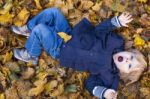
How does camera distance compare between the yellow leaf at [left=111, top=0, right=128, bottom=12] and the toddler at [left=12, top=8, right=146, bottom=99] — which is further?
the yellow leaf at [left=111, top=0, right=128, bottom=12]

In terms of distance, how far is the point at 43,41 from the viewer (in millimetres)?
3170

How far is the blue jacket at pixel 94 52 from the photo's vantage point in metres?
3.13

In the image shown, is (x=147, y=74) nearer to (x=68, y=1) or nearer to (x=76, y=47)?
(x=76, y=47)

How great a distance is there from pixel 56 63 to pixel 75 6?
49cm

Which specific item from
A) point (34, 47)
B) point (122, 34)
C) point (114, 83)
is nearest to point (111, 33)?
point (122, 34)

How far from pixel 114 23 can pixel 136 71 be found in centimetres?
38

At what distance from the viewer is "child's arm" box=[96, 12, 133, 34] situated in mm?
3078

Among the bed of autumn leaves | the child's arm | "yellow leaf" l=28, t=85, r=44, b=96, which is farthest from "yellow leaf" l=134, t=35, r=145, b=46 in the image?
"yellow leaf" l=28, t=85, r=44, b=96

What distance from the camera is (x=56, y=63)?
10.8 ft

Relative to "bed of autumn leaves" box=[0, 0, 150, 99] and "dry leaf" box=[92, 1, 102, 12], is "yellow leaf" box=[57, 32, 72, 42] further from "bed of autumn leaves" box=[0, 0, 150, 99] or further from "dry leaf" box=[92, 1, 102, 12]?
"dry leaf" box=[92, 1, 102, 12]

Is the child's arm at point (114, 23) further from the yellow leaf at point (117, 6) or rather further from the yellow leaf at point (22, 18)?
the yellow leaf at point (22, 18)

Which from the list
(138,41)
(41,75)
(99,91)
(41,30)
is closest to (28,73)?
(41,75)

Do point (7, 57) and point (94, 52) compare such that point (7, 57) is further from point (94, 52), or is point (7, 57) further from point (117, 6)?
point (117, 6)

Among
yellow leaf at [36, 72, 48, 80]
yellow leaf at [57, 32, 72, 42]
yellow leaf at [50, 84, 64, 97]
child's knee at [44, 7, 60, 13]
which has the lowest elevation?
yellow leaf at [50, 84, 64, 97]
